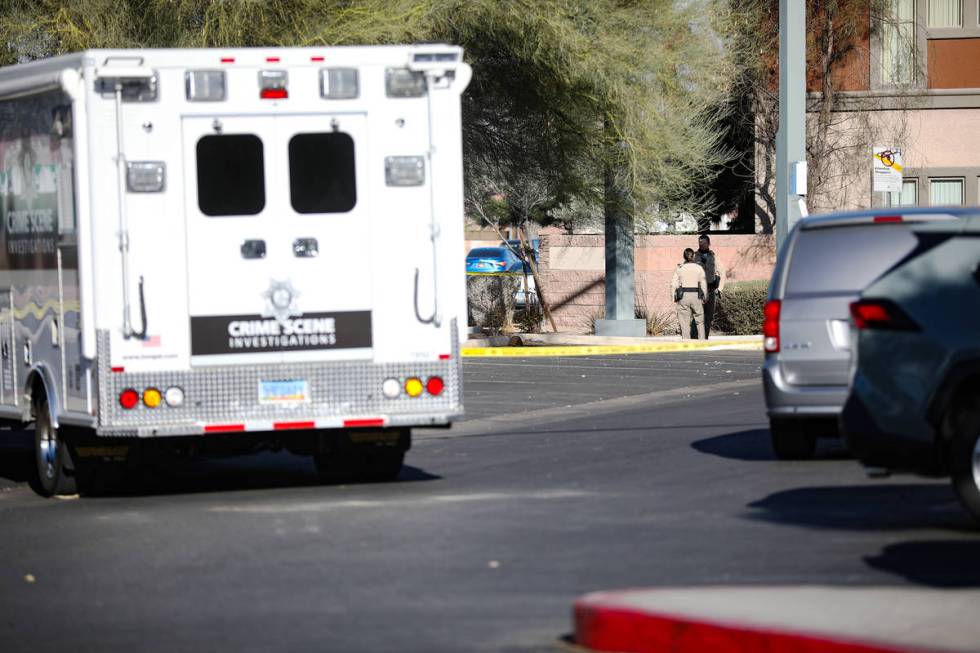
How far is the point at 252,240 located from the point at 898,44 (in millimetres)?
25051

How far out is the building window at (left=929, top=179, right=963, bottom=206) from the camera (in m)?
35.6

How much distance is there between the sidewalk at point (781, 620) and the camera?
666cm

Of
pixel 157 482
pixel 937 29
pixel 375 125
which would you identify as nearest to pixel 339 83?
pixel 375 125

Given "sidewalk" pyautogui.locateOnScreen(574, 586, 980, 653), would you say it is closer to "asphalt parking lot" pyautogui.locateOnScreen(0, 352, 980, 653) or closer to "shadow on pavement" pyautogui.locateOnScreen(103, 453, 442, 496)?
"asphalt parking lot" pyautogui.locateOnScreen(0, 352, 980, 653)

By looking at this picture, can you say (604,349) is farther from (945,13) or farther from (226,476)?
(226,476)

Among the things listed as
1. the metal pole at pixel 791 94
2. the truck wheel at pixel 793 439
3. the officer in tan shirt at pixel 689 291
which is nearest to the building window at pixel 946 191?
the officer in tan shirt at pixel 689 291

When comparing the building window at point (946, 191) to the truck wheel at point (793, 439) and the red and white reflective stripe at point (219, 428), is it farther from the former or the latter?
the red and white reflective stripe at point (219, 428)

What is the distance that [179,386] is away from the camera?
12664mm

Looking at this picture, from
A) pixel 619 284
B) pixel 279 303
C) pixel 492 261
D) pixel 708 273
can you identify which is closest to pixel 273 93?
pixel 279 303

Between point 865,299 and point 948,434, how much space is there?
87cm

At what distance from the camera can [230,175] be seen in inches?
507

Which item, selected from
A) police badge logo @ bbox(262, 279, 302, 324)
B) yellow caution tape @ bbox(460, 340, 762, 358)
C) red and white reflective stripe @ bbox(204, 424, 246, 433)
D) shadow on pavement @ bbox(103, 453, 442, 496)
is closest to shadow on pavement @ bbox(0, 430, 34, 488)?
shadow on pavement @ bbox(103, 453, 442, 496)

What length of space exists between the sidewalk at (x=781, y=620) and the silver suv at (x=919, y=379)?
2.18 meters

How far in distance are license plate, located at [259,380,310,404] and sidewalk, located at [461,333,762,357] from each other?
15.6 metres
